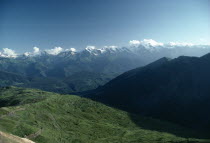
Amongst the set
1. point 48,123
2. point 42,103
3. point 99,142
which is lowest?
point 99,142

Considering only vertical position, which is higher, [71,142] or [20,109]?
[20,109]

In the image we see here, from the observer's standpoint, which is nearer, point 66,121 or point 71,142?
point 71,142

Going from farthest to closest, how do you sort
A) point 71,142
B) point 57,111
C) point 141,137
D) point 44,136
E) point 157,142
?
1. point 57,111
2. point 141,137
3. point 157,142
4. point 71,142
5. point 44,136

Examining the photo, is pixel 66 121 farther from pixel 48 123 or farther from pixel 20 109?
pixel 20 109

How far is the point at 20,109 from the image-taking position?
6299 inches

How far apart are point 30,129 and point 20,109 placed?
150ft

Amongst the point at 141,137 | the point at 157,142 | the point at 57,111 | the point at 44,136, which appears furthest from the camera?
the point at 57,111

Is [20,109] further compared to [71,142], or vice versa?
[20,109]

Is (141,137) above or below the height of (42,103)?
below

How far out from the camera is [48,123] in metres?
152

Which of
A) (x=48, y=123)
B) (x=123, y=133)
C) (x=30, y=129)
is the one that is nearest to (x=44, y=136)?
(x=30, y=129)

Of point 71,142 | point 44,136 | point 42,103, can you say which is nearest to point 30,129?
point 44,136

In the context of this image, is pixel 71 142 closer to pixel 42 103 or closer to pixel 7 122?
pixel 7 122

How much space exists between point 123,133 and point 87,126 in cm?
2995
